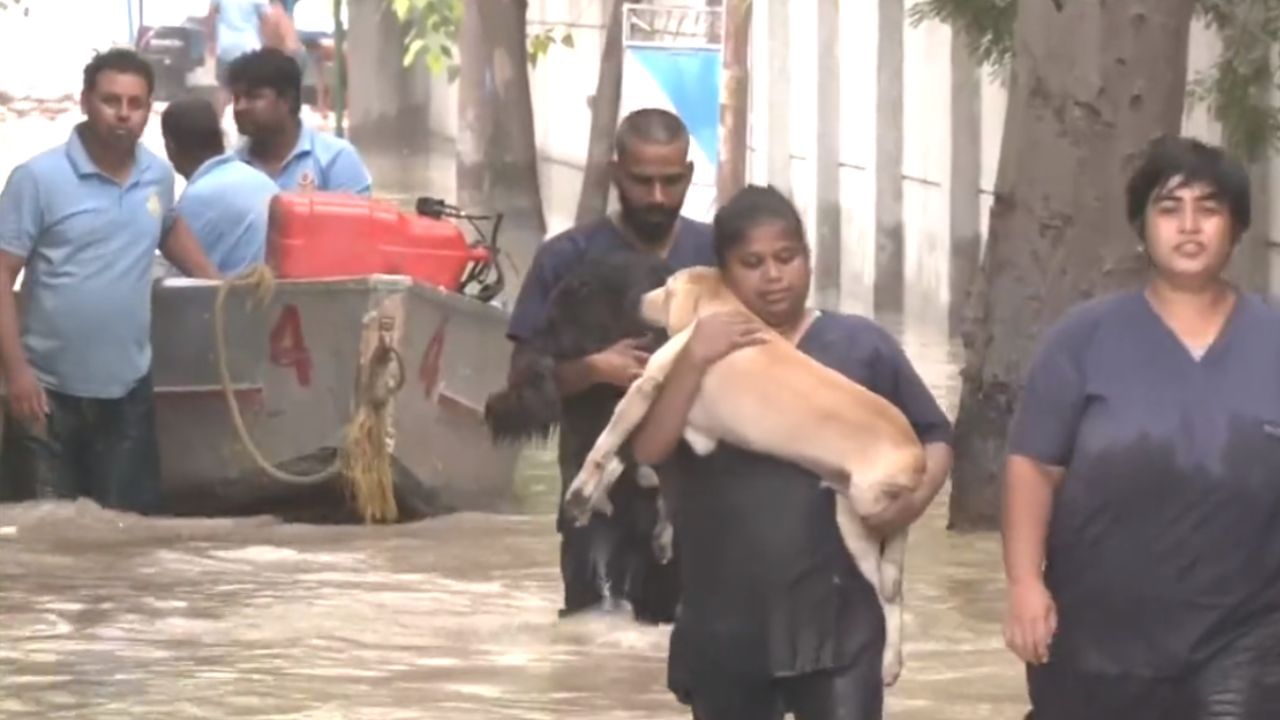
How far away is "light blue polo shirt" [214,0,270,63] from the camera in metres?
28.2

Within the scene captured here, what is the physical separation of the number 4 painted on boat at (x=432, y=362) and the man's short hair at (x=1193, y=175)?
7.12 metres

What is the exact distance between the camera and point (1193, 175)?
5.72 meters

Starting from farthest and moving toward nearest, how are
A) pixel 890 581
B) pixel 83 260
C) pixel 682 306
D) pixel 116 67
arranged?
pixel 83 260 → pixel 116 67 → pixel 682 306 → pixel 890 581

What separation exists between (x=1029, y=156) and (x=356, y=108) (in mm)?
34370

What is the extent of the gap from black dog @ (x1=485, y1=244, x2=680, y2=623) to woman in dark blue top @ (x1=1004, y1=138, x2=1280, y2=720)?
72.4 inches

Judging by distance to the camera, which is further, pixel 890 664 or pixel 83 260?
pixel 83 260

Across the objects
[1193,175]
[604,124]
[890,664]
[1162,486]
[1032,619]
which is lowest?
[604,124]

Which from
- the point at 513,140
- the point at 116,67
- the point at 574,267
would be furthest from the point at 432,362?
the point at 513,140

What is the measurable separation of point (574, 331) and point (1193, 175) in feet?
7.78

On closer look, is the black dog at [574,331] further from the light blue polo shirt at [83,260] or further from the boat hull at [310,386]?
the boat hull at [310,386]

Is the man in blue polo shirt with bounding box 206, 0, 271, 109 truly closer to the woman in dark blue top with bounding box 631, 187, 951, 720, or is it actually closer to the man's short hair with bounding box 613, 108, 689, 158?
the man's short hair with bounding box 613, 108, 689, 158

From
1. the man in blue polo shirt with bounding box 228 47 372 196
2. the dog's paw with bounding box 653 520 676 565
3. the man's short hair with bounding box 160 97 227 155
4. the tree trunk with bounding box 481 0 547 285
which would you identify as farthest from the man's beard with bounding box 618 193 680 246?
the tree trunk with bounding box 481 0 547 285

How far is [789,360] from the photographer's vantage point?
20.3 ft

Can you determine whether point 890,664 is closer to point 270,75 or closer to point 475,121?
point 270,75
